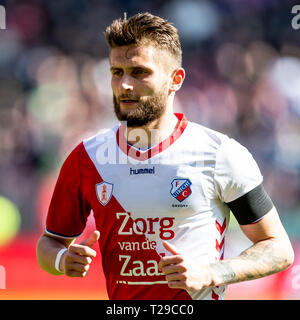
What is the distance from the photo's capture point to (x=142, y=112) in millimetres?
2719

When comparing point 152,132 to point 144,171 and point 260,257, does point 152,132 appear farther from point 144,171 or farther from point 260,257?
point 260,257

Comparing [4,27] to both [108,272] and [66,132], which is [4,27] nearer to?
[66,132]

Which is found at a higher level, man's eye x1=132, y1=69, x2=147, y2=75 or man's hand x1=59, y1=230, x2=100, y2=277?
man's eye x1=132, y1=69, x2=147, y2=75

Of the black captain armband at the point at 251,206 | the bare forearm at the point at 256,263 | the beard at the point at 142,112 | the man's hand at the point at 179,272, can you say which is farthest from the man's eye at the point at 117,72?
the bare forearm at the point at 256,263

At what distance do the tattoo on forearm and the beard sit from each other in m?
0.85

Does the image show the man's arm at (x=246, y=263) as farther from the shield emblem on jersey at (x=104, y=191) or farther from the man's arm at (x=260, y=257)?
the shield emblem on jersey at (x=104, y=191)

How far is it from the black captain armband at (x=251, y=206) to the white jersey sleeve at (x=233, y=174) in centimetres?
3

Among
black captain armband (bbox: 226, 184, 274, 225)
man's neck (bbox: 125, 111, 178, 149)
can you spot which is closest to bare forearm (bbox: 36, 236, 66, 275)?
man's neck (bbox: 125, 111, 178, 149)

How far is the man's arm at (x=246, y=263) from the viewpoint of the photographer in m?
2.19

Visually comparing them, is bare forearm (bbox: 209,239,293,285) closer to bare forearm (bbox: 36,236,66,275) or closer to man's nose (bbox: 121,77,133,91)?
bare forearm (bbox: 36,236,66,275)

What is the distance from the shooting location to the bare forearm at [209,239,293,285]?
2.40 m

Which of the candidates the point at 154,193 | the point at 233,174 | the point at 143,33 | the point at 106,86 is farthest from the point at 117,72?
the point at 106,86

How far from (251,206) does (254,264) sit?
0.29 m

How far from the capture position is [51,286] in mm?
5473
